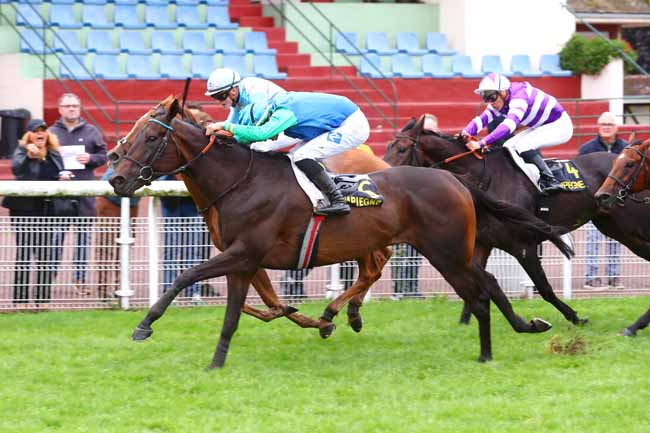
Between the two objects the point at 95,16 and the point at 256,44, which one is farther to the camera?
the point at 256,44

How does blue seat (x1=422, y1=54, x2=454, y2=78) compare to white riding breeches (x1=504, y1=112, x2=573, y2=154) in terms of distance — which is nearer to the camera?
white riding breeches (x1=504, y1=112, x2=573, y2=154)

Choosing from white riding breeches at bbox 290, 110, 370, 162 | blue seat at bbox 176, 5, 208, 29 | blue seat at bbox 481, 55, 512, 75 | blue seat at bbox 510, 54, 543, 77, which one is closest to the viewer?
white riding breeches at bbox 290, 110, 370, 162

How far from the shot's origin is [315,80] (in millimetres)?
16156

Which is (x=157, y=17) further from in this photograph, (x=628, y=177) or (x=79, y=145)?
(x=628, y=177)

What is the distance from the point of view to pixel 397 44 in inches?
698

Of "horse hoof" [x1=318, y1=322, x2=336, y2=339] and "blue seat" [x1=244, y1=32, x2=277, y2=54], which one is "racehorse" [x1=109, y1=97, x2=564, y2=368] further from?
"blue seat" [x1=244, y1=32, x2=277, y2=54]

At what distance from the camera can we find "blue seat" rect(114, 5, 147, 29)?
16.5m

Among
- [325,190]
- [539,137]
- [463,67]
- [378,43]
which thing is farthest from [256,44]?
[325,190]

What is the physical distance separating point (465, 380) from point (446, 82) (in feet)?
34.1

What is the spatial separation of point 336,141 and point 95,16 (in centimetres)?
1003

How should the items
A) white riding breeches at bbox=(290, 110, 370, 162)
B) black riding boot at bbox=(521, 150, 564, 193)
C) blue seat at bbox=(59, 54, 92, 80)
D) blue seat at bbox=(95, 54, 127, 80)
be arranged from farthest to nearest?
blue seat at bbox=(95, 54, 127, 80), blue seat at bbox=(59, 54, 92, 80), black riding boot at bbox=(521, 150, 564, 193), white riding breeches at bbox=(290, 110, 370, 162)

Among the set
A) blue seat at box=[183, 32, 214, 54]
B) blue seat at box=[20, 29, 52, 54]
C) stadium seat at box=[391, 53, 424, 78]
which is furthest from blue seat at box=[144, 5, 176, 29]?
stadium seat at box=[391, 53, 424, 78]

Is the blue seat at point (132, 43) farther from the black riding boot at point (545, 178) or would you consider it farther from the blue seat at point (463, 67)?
the black riding boot at point (545, 178)

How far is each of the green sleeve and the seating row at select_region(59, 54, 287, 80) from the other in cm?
854
